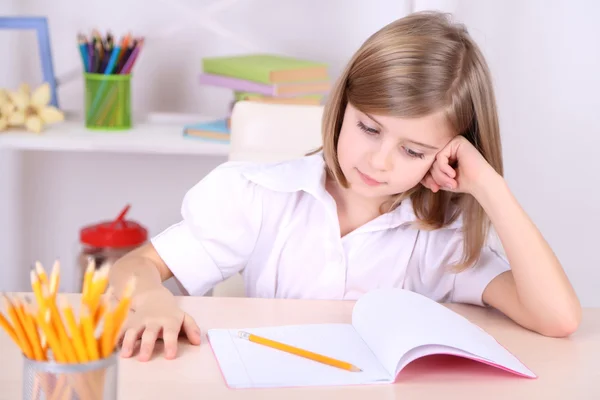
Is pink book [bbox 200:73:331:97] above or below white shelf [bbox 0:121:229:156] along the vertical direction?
above

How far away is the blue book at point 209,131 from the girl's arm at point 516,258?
85cm

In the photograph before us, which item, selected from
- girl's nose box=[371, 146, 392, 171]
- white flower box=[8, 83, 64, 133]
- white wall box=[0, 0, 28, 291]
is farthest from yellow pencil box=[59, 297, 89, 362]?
white wall box=[0, 0, 28, 291]

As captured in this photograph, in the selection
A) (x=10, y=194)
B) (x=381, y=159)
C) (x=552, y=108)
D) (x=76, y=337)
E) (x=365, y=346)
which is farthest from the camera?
(x=10, y=194)

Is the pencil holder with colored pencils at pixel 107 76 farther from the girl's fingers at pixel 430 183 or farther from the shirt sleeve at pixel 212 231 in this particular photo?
the girl's fingers at pixel 430 183

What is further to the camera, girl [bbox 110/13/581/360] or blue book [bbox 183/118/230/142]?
blue book [bbox 183/118/230/142]

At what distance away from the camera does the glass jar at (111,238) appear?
79.1 inches

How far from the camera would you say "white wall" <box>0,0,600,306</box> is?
219cm

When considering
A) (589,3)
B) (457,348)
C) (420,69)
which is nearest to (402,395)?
(457,348)

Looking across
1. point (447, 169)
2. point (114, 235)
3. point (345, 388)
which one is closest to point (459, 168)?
point (447, 169)

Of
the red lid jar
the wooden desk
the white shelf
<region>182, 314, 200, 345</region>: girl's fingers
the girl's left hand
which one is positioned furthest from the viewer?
the red lid jar

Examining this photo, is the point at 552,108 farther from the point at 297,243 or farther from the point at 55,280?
the point at 55,280

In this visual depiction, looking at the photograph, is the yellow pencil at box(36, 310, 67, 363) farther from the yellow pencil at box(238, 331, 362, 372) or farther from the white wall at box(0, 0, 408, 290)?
the white wall at box(0, 0, 408, 290)

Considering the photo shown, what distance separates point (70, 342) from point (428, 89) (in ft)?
2.36

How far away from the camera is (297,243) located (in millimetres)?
1332
